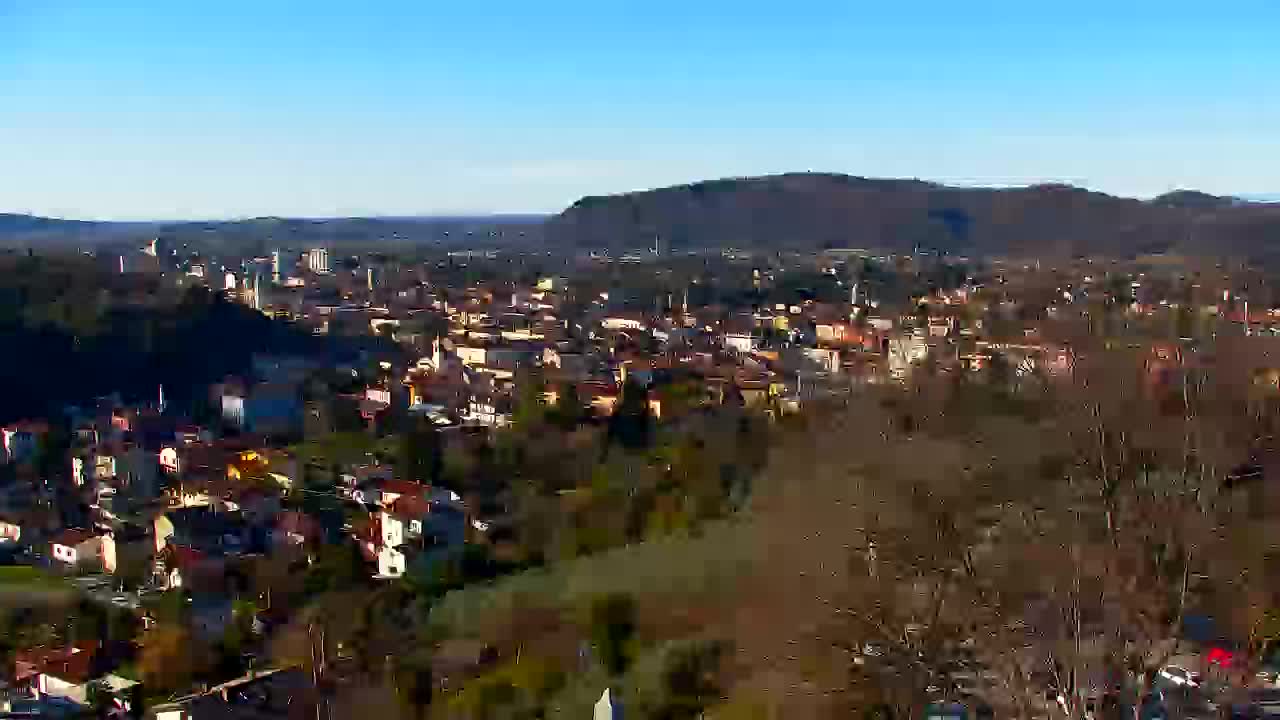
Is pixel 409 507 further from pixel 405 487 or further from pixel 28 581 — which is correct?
pixel 28 581

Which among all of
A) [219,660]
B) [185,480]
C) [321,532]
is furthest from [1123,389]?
[185,480]

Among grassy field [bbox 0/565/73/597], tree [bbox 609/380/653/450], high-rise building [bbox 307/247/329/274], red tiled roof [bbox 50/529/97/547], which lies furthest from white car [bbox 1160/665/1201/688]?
high-rise building [bbox 307/247/329/274]

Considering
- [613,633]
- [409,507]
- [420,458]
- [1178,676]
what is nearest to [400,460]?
[420,458]

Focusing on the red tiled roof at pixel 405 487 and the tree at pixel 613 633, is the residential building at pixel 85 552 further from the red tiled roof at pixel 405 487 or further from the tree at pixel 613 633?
the tree at pixel 613 633

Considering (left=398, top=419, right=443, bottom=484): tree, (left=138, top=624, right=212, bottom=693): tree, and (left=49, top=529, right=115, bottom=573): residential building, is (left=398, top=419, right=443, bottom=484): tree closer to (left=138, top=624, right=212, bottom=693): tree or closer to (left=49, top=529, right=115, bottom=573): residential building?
(left=49, top=529, right=115, bottom=573): residential building

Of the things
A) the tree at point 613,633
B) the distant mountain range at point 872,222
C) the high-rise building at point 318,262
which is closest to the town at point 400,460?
the tree at point 613,633

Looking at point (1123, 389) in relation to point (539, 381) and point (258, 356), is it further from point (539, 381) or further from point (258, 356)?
point (258, 356)
